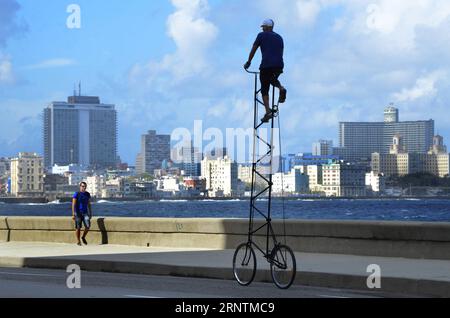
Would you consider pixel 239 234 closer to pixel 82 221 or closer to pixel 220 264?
pixel 220 264

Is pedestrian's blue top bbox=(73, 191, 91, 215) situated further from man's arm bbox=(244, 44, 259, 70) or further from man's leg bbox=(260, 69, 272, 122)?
man's leg bbox=(260, 69, 272, 122)

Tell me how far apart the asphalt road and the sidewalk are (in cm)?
45

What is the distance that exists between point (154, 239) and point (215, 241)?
2366mm

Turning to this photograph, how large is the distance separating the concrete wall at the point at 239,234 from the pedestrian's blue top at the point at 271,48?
5.19 m

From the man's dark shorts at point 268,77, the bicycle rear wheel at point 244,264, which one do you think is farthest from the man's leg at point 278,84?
the bicycle rear wheel at point 244,264

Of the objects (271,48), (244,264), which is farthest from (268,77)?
(244,264)

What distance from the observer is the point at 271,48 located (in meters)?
16.7

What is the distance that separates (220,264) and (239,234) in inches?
152

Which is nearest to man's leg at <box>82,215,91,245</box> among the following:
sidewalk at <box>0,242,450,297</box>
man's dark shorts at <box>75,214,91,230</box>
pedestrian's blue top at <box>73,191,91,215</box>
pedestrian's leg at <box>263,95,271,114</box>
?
man's dark shorts at <box>75,214,91,230</box>

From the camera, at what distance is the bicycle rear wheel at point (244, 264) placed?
54.9 feet

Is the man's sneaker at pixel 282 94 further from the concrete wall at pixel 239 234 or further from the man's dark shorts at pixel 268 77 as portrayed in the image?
the concrete wall at pixel 239 234
